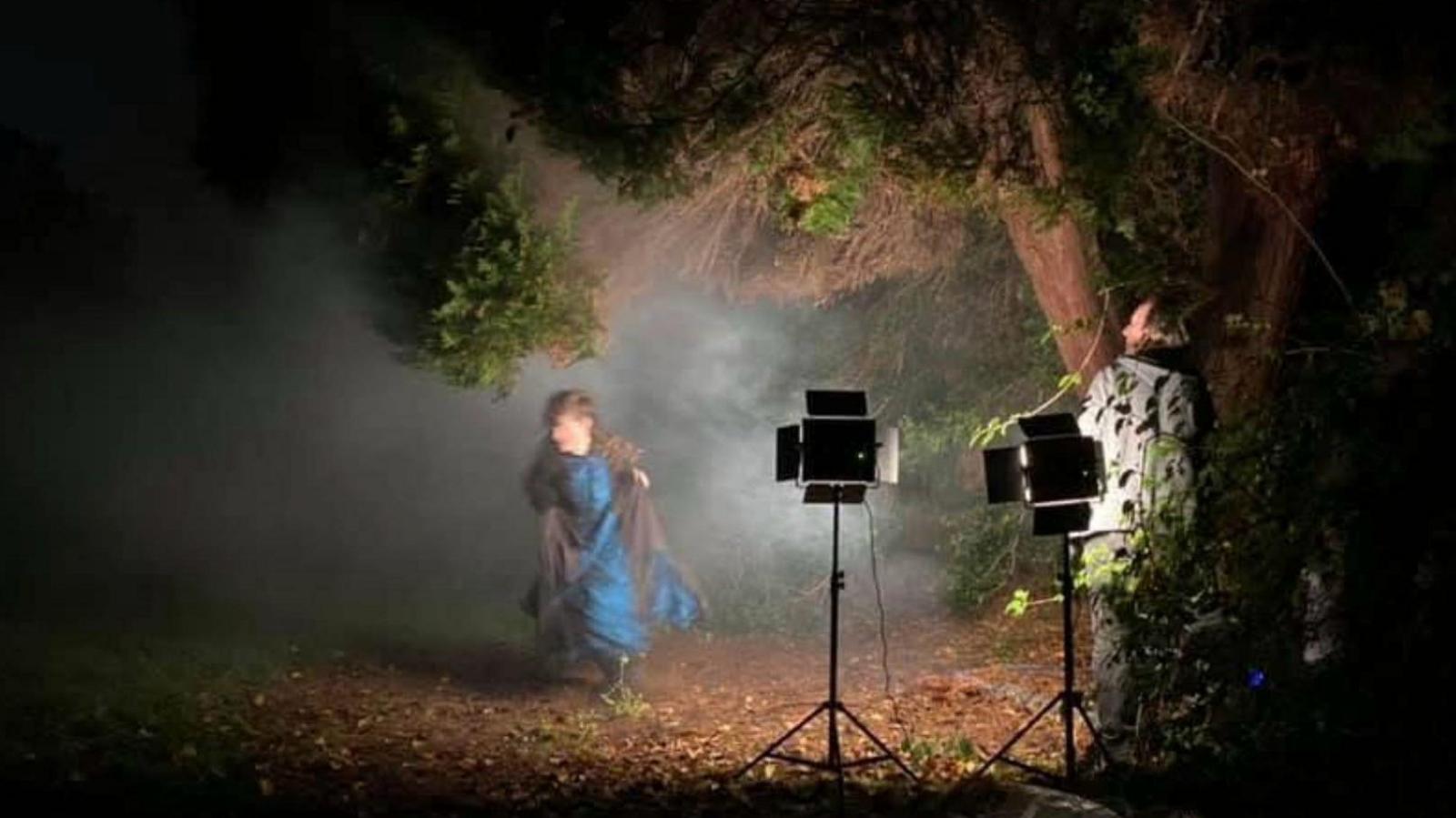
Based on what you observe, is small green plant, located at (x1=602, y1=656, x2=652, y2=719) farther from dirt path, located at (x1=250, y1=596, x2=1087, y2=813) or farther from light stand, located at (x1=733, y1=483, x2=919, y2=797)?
light stand, located at (x1=733, y1=483, x2=919, y2=797)

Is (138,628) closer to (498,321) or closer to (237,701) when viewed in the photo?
(237,701)

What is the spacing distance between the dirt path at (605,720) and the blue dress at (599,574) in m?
0.36

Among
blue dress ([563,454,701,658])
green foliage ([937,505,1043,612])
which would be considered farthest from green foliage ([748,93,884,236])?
green foliage ([937,505,1043,612])

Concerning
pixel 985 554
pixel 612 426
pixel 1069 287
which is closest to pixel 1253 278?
pixel 1069 287

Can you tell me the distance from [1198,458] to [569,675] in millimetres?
4415

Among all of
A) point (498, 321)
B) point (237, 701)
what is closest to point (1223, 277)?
point (498, 321)

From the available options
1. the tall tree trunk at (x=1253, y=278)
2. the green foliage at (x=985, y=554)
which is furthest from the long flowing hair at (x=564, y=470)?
the green foliage at (x=985, y=554)

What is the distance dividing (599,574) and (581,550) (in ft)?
0.66

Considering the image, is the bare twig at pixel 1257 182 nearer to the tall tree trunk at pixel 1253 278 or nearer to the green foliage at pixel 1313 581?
the tall tree trunk at pixel 1253 278

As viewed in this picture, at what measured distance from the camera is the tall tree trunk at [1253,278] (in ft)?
22.9

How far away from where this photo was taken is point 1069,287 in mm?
7930

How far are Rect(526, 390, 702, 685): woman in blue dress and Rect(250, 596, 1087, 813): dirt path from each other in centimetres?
34

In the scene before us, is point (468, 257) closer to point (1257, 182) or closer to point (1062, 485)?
point (1062, 485)

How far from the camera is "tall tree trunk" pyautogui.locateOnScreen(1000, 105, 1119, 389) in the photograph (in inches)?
307
